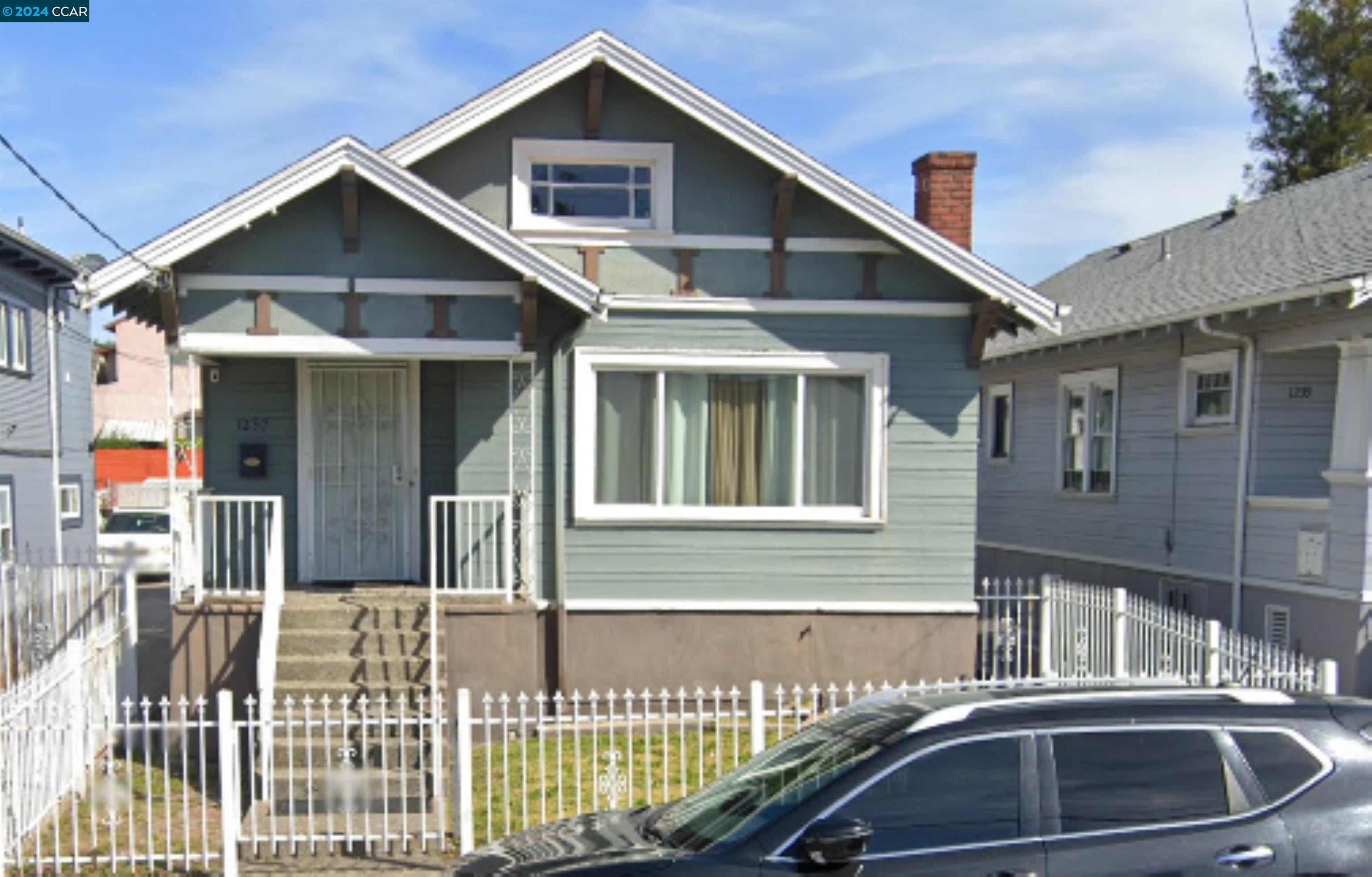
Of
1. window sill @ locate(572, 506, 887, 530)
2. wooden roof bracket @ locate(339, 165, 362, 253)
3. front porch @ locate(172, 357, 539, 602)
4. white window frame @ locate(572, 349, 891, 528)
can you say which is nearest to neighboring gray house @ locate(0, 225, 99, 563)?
front porch @ locate(172, 357, 539, 602)

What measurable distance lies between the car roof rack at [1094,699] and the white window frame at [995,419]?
13.4m

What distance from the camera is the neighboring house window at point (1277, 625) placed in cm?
1141

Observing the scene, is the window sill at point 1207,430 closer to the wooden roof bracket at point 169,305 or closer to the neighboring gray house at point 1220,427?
the neighboring gray house at point 1220,427

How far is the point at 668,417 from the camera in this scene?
35.6 ft

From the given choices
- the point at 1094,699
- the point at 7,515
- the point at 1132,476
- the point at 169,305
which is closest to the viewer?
the point at 1094,699

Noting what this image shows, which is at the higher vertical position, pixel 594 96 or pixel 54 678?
pixel 594 96

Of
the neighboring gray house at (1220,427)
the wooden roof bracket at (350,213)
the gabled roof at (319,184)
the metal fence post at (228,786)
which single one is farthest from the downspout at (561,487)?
the neighboring gray house at (1220,427)

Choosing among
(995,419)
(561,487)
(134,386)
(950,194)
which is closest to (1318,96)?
(995,419)

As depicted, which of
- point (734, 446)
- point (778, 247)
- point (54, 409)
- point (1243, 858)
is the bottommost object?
point (1243, 858)

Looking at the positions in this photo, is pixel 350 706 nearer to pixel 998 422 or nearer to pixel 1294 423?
pixel 1294 423

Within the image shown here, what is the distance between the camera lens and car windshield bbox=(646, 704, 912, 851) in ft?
14.6

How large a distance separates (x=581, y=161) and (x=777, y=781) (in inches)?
306

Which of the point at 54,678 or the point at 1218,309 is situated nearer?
the point at 54,678

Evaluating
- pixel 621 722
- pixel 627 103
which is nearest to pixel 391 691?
pixel 621 722
